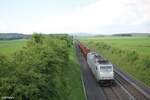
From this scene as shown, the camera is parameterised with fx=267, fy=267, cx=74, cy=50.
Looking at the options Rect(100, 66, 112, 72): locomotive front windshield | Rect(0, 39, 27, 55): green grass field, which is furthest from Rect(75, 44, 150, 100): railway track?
Rect(0, 39, 27, 55): green grass field

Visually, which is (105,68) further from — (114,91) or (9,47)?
(9,47)

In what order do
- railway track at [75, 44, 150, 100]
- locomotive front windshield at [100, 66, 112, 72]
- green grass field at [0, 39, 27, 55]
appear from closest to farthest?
railway track at [75, 44, 150, 100] → locomotive front windshield at [100, 66, 112, 72] → green grass field at [0, 39, 27, 55]

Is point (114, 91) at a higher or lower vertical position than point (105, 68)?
lower

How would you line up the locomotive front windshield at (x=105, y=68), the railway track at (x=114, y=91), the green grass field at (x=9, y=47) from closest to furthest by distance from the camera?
1. the railway track at (x=114, y=91)
2. the locomotive front windshield at (x=105, y=68)
3. the green grass field at (x=9, y=47)

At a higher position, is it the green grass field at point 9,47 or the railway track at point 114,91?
the green grass field at point 9,47

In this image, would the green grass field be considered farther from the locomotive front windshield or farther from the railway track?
the locomotive front windshield

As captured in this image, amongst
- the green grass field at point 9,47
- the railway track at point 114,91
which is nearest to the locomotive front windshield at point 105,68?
the railway track at point 114,91

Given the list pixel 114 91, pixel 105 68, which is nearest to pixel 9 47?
pixel 105 68

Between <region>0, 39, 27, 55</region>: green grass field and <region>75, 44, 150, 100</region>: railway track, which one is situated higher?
<region>0, 39, 27, 55</region>: green grass field

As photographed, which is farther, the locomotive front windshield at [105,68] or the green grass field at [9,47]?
the green grass field at [9,47]

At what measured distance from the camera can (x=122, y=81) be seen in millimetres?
41312

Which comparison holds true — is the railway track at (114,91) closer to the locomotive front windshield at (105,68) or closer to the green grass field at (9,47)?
the locomotive front windshield at (105,68)

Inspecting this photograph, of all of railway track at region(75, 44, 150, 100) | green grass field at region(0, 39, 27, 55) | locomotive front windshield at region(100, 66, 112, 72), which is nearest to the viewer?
railway track at region(75, 44, 150, 100)

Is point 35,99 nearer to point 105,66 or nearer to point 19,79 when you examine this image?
point 19,79
